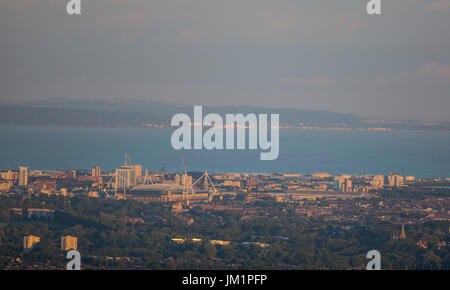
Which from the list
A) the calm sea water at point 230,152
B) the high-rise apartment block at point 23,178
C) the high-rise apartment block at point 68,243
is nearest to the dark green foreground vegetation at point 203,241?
the high-rise apartment block at point 68,243

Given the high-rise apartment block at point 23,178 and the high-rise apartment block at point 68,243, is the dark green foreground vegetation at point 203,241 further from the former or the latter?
the high-rise apartment block at point 23,178

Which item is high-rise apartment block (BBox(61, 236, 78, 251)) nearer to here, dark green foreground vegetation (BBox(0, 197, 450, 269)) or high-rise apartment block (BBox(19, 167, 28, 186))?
dark green foreground vegetation (BBox(0, 197, 450, 269))

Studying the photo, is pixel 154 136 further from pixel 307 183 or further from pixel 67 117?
pixel 307 183

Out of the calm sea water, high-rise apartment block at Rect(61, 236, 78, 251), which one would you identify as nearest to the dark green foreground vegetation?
high-rise apartment block at Rect(61, 236, 78, 251)

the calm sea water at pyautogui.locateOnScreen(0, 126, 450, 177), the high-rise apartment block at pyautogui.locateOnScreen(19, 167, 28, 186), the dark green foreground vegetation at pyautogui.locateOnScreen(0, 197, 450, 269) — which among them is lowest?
the dark green foreground vegetation at pyautogui.locateOnScreen(0, 197, 450, 269)

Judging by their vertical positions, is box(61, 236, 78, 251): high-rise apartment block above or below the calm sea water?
below

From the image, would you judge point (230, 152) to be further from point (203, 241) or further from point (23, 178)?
point (203, 241)
